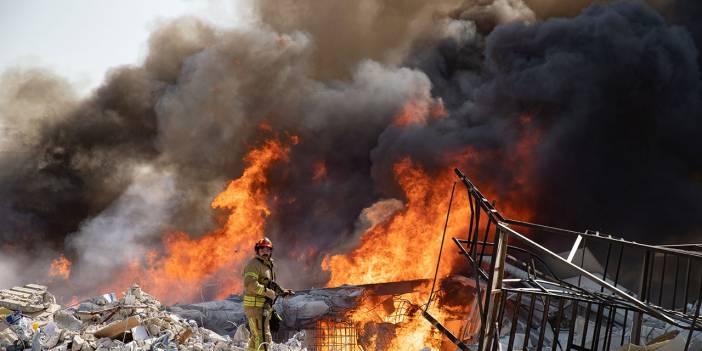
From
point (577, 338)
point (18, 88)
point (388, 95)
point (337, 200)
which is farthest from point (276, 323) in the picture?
point (18, 88)

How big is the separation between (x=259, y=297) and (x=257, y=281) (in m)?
0.27

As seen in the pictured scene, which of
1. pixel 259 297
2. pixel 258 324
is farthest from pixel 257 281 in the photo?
pixel 258 324

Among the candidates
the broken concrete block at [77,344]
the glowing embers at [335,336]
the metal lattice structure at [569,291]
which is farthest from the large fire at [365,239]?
the broken concrete block at [77,344]

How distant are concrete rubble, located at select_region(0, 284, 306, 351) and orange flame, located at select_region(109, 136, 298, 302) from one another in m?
9.21

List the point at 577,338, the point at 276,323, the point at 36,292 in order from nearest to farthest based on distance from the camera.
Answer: the point at 276,323
the point at 36,292
the point at 577,338

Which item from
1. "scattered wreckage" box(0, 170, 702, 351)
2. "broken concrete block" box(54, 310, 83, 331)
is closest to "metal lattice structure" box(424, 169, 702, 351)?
"scattered wreckage" box(0, 170, 702, 351)

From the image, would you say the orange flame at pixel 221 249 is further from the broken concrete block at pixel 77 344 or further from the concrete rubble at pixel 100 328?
the broken concrete block at pixel 77 344

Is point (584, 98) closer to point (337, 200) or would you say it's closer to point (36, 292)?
point (337, 200)

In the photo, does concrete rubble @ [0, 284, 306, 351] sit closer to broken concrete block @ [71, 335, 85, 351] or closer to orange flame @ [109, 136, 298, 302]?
broken concrete block @ [71, 335, 85, 351]

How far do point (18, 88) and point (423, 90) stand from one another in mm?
17617

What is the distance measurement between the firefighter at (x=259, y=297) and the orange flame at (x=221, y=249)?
12.9m

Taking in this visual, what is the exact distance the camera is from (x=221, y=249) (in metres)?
21.1

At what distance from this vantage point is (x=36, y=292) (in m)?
10.6

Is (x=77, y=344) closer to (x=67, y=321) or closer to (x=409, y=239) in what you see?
(x=67, y=321)
